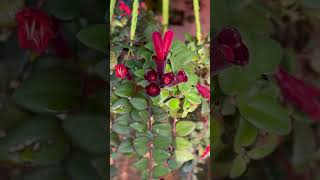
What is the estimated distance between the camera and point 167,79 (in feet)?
1.99

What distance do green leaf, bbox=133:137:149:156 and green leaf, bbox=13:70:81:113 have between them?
13 cm

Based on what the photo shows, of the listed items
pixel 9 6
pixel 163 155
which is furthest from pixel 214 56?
pixel 9 6

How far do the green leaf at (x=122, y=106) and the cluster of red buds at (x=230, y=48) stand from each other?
0.48 ft

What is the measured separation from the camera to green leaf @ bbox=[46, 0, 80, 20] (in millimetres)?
573

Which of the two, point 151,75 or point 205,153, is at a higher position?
point 151,75

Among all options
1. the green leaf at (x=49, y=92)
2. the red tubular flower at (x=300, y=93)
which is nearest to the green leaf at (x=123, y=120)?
the green leaf at (x=49, y=92)

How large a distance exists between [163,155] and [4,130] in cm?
24

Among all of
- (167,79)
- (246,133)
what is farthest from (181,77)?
(246,133)

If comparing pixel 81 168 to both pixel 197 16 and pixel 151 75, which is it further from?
pixel 197 16

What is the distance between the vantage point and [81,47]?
60 centimetres

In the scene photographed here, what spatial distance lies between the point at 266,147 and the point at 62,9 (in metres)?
0.34

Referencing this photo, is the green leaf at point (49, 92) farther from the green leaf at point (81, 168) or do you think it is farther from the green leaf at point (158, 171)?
the green leaf at point (158, 171)

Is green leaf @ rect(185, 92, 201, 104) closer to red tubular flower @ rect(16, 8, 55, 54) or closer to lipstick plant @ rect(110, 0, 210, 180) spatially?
lipstick plant @ rect(110, 0, 210, 180)

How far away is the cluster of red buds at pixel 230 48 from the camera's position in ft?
2.03
